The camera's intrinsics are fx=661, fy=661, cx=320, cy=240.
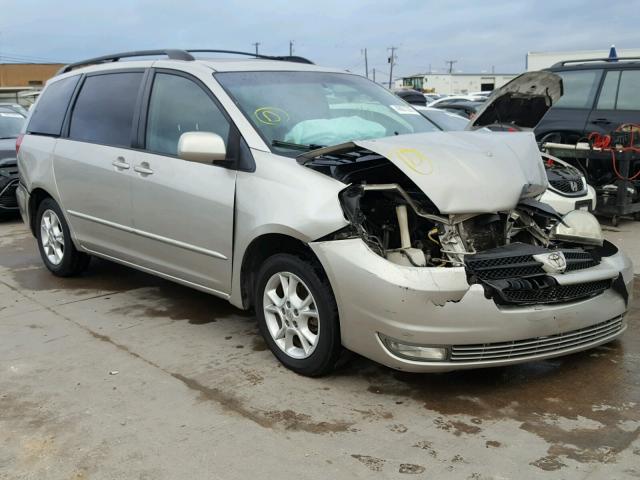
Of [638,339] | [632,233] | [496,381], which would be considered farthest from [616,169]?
[496,381]

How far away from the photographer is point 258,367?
395 cm

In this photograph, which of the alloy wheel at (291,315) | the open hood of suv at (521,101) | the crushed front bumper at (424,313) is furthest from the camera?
the open hood of suv at (521,101)

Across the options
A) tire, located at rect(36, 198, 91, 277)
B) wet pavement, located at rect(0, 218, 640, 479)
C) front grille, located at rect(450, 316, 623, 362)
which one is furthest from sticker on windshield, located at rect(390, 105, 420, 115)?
tire, located at rect(36, 198, 91, 277)

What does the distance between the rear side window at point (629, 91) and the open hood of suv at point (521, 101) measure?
360 centimetres

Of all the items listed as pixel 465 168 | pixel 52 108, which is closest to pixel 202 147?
pixel 465 168

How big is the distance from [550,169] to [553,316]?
4.28 meters

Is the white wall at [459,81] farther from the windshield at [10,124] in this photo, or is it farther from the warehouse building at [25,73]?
the windshield at [10,124]

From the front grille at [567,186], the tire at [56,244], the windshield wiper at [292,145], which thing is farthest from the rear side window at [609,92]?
the tire at [56,244]

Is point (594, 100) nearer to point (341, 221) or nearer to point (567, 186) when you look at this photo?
point (567, 186)

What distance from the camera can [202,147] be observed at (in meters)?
3.94

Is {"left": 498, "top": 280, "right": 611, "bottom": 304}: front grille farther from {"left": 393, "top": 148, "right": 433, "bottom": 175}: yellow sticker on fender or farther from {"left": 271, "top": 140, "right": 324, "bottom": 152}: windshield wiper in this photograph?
{"left": 271, "top": 140, "right": 324, "bottom": 152}: windshield wiper

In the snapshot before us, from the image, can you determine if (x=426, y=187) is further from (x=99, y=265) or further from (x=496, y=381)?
(x=99, y=265)

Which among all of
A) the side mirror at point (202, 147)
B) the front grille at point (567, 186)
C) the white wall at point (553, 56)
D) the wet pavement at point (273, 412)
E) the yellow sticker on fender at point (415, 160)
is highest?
the white wall at point (553, 56)

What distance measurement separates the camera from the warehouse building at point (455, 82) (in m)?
64.4
